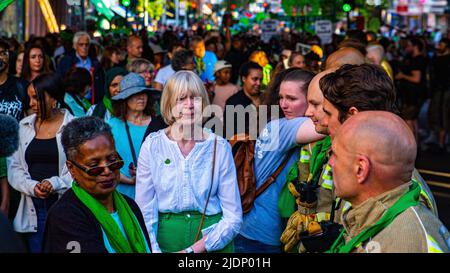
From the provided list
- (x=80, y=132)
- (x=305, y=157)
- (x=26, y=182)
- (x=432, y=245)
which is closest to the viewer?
(x=432, y=245)

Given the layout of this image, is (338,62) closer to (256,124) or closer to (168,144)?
(256,124)

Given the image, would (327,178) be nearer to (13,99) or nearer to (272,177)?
(272,177)

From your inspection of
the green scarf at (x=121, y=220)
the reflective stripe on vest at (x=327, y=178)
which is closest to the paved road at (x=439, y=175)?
the reflective stripe on vest at (x=327, y=178)

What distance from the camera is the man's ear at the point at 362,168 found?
2852mm

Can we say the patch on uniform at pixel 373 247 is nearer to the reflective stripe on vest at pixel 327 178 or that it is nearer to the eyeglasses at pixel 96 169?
the reflective stripe on vest at pixel 327 178

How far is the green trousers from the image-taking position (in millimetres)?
4793

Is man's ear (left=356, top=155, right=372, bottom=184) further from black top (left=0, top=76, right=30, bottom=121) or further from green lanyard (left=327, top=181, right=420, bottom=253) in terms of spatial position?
black top (left=0, top=76, right=30, bottom=121)

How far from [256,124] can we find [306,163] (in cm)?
75

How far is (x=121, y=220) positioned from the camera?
3916 millimetres

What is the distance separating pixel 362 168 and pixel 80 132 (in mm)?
1682

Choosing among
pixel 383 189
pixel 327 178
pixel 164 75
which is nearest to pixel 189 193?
pixel 327 178

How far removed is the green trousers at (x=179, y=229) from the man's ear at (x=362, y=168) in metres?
2.03
